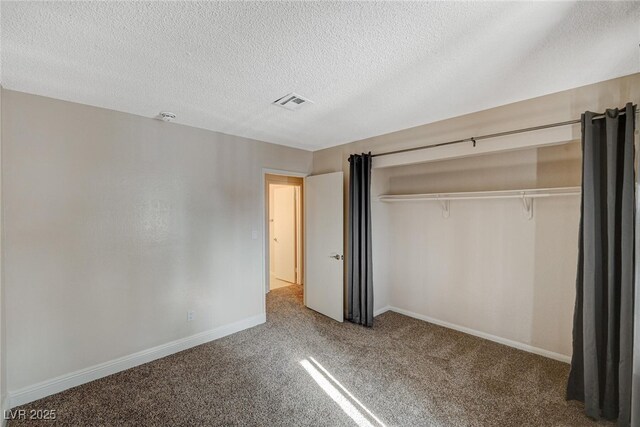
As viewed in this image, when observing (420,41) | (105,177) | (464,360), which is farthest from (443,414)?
(105,177)

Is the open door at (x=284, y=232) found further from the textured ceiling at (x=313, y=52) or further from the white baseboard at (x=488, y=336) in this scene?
the textured ceiling at (x=313, y=52)

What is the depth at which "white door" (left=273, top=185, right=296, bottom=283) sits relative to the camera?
5660 millimetres

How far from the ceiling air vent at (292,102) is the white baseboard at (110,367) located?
2569 millimetres

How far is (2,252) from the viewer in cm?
201

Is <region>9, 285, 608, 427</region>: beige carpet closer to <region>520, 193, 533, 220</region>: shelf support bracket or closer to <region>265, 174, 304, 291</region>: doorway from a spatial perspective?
<region>520, 193, 533, 220</region>: shelf support bracket

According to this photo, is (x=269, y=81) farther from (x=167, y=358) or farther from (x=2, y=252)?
(x=167, y=358)

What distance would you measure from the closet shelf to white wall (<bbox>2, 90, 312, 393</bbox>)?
1.95m

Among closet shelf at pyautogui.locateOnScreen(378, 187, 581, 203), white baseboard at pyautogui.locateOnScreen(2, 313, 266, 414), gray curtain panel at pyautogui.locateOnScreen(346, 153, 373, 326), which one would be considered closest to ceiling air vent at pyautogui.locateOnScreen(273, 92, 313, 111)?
gray curtain panel at pyautogui.locateOnScreen(346, 153, 373, 326)

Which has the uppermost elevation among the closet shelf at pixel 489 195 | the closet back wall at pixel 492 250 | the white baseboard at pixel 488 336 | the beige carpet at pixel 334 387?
the closet shelf at pixel 489 195

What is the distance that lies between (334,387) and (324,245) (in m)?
1.87

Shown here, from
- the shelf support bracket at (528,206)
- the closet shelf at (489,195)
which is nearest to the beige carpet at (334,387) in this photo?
the shelf support bracket at (528,206)

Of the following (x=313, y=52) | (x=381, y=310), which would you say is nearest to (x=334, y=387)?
(x=381, y=310)

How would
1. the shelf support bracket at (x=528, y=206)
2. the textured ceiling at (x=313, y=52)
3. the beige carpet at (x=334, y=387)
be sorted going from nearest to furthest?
the textured ceiling at (x=313, y=52) → the beige carpet at (x=334, y=387) → the shelf support bracket at (x=528, y=206)

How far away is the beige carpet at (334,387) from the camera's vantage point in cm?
200
